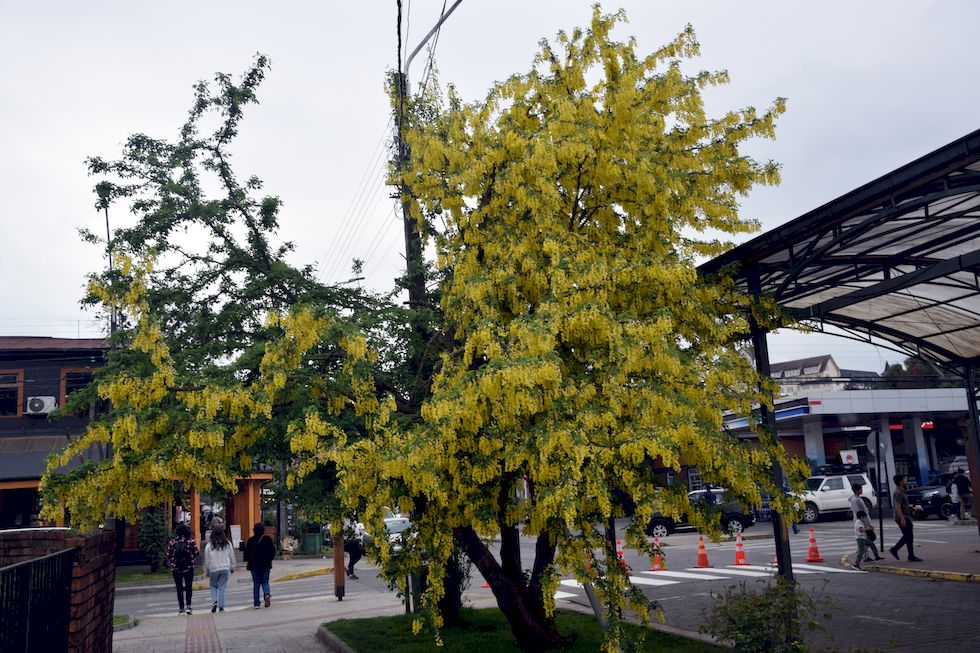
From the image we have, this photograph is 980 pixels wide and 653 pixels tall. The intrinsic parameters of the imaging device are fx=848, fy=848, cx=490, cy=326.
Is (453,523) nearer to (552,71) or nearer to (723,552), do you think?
(552,71)

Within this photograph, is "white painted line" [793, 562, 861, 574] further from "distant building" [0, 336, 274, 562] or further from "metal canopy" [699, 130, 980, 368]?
"distant building" [0, 336, 274, 562]

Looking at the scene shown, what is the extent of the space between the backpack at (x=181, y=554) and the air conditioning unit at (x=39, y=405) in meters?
15.5

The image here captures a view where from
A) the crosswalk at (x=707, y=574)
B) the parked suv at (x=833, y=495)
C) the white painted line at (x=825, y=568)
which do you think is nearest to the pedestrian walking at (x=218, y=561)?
the crosswalk at (x=707, y=574)

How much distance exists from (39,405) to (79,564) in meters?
25.9

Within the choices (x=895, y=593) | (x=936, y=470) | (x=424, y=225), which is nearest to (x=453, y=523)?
(x=424, y=225)

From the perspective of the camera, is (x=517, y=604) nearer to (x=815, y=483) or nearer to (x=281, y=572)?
(x=281, y=572)

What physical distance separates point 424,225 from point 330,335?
3.18 meters

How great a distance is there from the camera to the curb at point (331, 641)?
1177 cm

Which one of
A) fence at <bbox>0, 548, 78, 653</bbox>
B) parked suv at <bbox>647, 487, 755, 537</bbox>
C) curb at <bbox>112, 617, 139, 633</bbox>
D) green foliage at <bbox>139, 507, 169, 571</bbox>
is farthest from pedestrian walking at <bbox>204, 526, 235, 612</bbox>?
parked suv at <bbox>647, 487, 755, 537</bbox>

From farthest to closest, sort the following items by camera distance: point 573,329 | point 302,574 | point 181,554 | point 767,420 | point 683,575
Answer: point 302,574 < point 683,575 < point 181,554 < point 767,420 < point 573,329

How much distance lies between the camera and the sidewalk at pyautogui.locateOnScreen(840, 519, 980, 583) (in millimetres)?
15875

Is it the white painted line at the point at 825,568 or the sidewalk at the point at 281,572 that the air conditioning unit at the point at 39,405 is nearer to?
the sidewalk at the point at 281,572

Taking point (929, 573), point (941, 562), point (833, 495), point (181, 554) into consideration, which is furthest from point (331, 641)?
point (833, 495)

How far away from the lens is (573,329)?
8.41 meters
